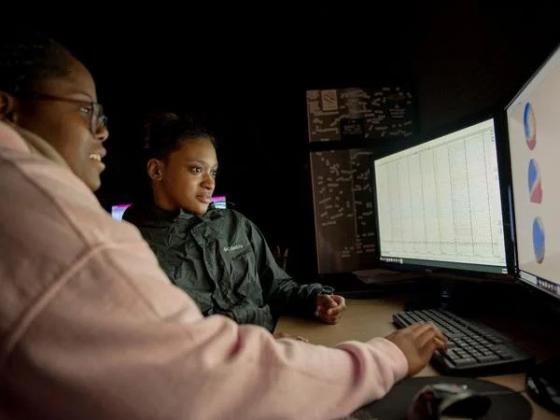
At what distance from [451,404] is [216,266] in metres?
1.15

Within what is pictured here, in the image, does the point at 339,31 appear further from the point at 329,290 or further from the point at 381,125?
the point at 329,290

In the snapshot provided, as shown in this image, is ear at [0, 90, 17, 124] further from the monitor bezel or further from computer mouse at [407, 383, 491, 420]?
the monitor bezel

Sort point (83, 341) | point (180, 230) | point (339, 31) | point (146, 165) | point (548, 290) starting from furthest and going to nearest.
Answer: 1. point (339, 31)
2. point (146, 165)
3. point (180, 230)
4. point (548, 290)
5. point (83, 341)

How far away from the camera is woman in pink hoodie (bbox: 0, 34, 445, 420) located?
411mm

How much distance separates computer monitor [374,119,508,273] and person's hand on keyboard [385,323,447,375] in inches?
11.4

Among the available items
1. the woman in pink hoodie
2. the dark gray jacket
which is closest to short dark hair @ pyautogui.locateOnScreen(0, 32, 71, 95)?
the woman in pink hoodie

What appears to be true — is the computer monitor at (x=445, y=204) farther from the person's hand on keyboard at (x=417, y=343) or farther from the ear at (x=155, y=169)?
the ear at (x=155, y=169)

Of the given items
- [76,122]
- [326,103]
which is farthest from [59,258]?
[326,103]

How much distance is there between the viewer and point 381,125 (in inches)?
76.1

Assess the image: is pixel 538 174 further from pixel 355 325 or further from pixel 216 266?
pixel 216 266

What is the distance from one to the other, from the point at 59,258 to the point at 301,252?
1984 mm

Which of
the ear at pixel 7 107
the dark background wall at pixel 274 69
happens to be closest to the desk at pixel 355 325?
the dark background wall at pixel 274 69

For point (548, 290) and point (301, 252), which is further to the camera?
point (301, 252)

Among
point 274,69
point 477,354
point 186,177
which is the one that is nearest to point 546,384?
point 477,354
